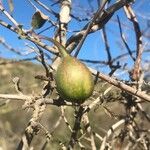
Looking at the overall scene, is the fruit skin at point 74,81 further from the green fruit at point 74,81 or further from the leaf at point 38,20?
the leaf at point 38,20

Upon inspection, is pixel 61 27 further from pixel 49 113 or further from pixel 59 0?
pixel 49 113

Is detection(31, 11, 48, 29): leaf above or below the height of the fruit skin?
above

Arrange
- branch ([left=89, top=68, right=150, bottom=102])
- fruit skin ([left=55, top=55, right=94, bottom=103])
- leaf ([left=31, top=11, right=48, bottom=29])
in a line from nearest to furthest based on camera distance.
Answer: fruit skin ([left=55, top=55, right=94, bottom=103])
branch ([left=89, top=68, right=150, bottom=102])
leaf ([left=31, top=11, right=48, bottom=29])

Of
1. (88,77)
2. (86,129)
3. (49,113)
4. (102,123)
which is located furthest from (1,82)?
(88,77)

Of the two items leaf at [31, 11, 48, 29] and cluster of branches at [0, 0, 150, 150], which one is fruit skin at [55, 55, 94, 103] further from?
leaf at [31, 11, 48, 29]

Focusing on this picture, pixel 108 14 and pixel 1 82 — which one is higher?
pixel 108 14

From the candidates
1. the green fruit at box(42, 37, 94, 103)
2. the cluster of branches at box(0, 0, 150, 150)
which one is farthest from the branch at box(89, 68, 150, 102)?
the green fruit at box(42, 37, 94, 103)
